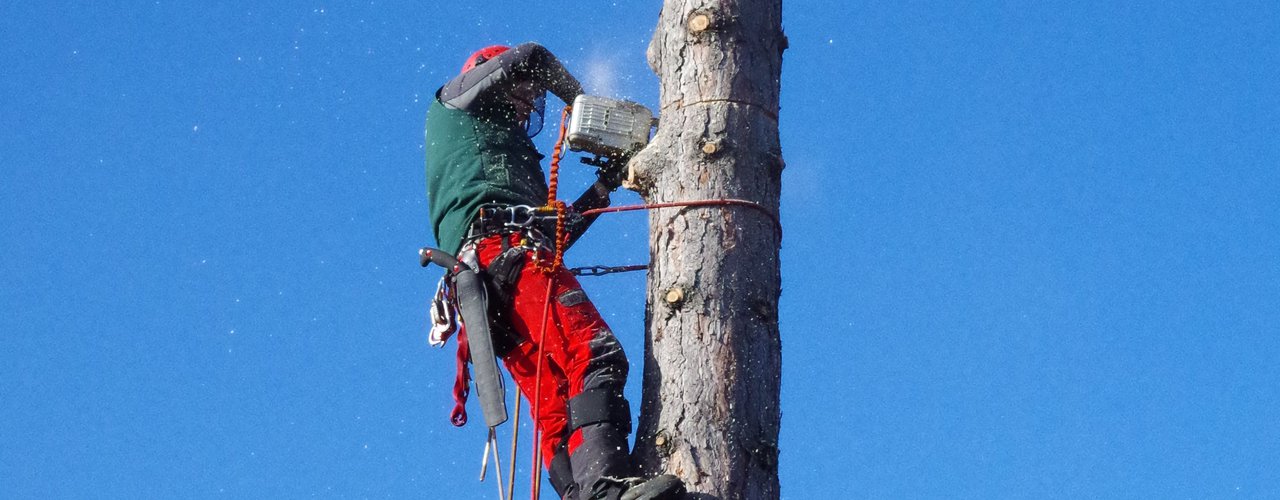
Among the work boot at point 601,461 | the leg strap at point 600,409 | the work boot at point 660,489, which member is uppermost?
the leg strap at point 600,409

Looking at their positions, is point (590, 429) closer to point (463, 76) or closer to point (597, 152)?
point (597, 152)

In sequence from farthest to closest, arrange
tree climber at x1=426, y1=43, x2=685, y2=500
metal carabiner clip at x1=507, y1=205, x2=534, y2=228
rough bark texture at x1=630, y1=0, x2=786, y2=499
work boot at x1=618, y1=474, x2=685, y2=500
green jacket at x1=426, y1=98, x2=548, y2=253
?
green jacket at x1=426, y1=98, x2=548, y2=253
metal carabiner clip at x1=507, y1=205, x2=534, y2=228
tree climber at x1=426, y1=43, x2=685, y2=500
rough bark texture at x1=630, y1=0, x2=786, y2=499
work boot at x1=618, y1=474, x2=685, y2=500

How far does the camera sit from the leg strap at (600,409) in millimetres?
4504

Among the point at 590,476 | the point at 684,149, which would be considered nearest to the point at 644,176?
the point at 684,149

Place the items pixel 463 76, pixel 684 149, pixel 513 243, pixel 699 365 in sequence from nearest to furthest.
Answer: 1. pixel 699 365
2. pixel 684 149
3. pixel 513 243
4. pixel 463 76

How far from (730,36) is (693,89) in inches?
7.8

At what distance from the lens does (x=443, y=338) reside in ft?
17.4

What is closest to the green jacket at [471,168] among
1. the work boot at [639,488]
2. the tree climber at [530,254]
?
the tree climber at [530,254]

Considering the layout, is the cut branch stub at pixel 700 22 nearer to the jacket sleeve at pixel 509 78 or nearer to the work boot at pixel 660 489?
the jacket sleeve at pixel 509 78

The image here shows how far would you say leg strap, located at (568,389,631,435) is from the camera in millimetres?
4504

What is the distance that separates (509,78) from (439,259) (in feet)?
2.22

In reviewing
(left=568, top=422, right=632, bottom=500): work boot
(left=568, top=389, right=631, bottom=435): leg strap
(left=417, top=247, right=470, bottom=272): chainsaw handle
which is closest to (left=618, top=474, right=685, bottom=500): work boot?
(left=568, top=422, right=632, bottom=500): work boot

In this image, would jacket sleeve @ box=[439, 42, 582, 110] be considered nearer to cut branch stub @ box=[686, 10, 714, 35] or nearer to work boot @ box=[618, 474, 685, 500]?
cut branch stub @ box=[686, 10, 714, 35]

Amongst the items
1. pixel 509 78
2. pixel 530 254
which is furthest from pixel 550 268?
pixel 509 78
